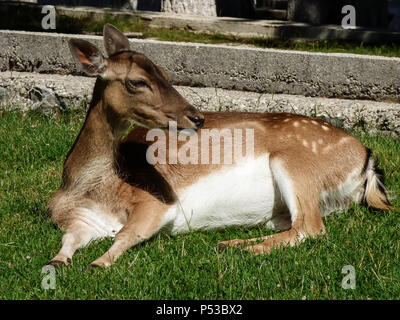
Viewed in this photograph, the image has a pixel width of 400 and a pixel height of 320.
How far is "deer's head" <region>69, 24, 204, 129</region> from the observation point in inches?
150

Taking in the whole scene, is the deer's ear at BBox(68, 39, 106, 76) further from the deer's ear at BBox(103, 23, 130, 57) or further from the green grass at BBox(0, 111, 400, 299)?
the green grass at BBox(0, 111, 400, 299)

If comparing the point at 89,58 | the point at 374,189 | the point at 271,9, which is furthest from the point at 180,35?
the point at 271,9

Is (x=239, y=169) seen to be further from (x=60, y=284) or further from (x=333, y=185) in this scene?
(x=60, y=284)

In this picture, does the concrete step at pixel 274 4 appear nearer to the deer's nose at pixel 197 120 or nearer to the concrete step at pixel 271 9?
the concrete step at pixel 271 9

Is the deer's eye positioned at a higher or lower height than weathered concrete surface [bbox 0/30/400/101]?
higher

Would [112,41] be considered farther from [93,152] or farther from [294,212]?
[294,212]

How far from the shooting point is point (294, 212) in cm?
423

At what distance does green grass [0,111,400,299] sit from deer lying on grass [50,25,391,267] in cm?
11

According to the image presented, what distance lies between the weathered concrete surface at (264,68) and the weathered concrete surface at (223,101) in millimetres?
169

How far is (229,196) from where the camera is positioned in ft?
14.5

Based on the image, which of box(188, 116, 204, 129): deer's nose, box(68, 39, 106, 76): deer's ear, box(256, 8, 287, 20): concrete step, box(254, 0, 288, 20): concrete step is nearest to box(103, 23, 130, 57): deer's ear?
box(68, 39, 106, 76): deer's ear

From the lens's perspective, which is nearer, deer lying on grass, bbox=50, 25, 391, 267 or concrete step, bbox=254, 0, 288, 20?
deer lying on grass, bbox=50, 25, 391, 267

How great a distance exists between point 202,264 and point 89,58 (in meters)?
1.39
